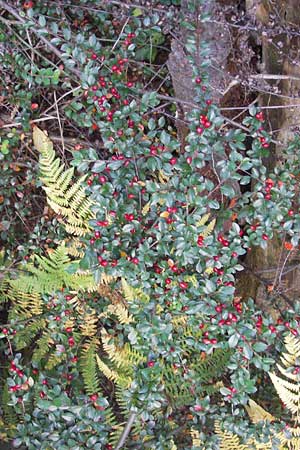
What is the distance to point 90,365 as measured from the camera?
2160 mm

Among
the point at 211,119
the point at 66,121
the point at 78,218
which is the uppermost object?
the point at 211,119

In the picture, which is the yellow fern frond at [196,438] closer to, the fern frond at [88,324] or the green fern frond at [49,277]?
the fern frond at [88,324]

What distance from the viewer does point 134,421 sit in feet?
6.32

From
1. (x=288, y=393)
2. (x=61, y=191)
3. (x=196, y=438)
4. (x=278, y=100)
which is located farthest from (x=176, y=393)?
(x=278, y=100)

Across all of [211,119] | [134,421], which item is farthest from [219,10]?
[134,421]

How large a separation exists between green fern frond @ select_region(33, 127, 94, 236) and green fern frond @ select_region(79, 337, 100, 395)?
51 cm

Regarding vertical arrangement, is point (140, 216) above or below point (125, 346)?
above

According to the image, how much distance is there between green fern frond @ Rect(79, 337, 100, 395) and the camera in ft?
6.87

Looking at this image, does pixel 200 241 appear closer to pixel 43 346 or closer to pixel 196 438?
pixel 196 438

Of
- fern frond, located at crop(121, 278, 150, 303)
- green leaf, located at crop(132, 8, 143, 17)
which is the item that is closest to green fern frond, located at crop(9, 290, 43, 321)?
fern frond, located at crop(121, 278, 150, 303)

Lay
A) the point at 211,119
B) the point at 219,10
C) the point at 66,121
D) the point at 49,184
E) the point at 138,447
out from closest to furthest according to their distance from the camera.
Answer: the point at 211,119 → the point at 138,447 → the point at 219,10 → the point at 49,184 → the point at 66,121

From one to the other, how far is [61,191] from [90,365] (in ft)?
2.51

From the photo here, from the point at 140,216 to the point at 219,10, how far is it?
943 mm

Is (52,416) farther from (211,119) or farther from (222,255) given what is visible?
(211,119)
